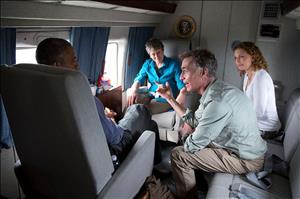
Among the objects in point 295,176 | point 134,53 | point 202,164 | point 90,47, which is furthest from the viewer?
point 134,53

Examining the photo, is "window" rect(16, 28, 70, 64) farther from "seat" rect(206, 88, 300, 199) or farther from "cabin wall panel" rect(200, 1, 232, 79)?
"cabin wall panel" rect(200, 1, 232, 79)

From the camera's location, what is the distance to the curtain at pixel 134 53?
3.24 metres

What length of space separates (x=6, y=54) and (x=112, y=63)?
1657 millimetres

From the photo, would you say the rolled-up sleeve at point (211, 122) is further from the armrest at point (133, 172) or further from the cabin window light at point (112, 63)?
the cabin window light at point (112, 63)

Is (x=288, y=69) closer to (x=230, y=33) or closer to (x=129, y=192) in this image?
(x=230, y=33)

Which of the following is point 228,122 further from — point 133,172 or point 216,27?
point 216,27

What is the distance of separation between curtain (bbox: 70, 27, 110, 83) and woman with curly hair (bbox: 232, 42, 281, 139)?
4.47 ft

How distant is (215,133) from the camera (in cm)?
168

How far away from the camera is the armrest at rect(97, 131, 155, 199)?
142 centimetres

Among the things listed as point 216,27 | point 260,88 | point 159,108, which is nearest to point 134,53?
point 159,108

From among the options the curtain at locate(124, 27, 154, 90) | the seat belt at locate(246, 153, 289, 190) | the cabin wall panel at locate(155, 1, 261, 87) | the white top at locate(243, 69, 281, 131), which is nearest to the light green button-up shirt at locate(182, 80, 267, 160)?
the seat belt at locate(246, 153, 289, 190)

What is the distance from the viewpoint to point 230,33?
11.5 ft

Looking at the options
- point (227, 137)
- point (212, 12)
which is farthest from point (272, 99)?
point (212, 12)

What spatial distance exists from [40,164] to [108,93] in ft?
4.00
